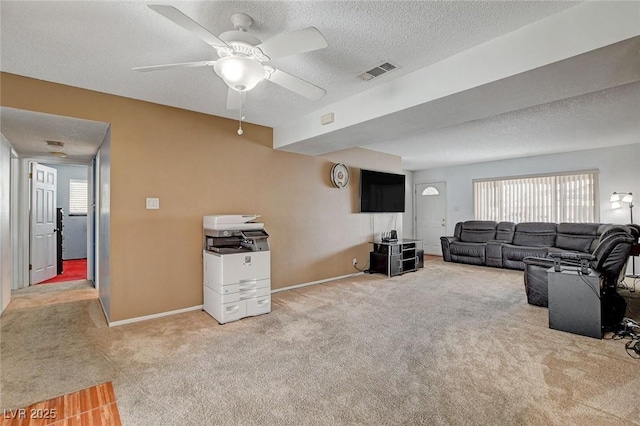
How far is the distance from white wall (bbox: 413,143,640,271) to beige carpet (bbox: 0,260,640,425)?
3.49m

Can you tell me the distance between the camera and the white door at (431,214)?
8.48m

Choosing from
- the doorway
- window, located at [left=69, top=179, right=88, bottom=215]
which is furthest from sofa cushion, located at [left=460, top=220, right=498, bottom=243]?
Result: window, located at [left=69, top=179, right=88, bottom=215]

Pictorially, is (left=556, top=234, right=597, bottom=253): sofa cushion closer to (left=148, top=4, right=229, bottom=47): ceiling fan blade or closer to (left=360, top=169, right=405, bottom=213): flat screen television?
(left=360, top=169, right=405, bottom=213): flat screen television

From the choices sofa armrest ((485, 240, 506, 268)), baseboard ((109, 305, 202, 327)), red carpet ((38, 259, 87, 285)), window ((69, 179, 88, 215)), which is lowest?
red carpet ((38, 259, 87, 285))

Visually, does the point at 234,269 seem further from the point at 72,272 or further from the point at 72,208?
the point at 72,208

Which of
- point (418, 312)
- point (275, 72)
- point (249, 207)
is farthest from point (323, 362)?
point (249, 207)

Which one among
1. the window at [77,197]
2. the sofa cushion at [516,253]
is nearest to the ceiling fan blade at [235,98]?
the sofa cushion at [516,253]

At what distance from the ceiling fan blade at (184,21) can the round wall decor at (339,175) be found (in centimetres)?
360

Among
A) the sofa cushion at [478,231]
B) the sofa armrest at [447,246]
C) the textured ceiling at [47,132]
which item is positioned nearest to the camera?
the textured ceiling at [47,132]

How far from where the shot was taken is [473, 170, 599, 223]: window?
20.5 ft

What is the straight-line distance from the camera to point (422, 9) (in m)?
1.92

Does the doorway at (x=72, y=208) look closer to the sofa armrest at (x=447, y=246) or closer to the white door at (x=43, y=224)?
the white door at (x=43, y=224)

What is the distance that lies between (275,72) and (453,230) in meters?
7.55

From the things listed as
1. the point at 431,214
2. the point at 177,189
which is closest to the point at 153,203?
the point at 177,189
